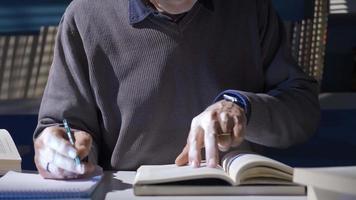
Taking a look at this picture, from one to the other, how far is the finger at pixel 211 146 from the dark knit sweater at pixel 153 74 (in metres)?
0.32

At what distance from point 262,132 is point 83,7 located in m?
0.49

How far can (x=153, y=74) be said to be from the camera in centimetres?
135

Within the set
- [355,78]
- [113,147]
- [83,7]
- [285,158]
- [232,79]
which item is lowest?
[285,158]

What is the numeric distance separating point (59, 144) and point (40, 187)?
0.38ft

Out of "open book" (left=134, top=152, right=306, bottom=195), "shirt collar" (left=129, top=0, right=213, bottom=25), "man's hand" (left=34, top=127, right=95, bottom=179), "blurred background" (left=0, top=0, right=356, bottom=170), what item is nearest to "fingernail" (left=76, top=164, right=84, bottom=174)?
"man's hand" (left=34, top=127, right=95, bottom=179)

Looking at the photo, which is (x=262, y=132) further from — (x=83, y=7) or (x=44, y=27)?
(x=44, y=27)

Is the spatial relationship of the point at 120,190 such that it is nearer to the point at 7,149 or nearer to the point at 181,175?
the point at 181,175

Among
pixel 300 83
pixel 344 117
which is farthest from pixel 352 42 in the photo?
pixel 300 83

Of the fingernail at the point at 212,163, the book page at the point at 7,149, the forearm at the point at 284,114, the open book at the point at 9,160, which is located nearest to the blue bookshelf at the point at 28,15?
the book page at the point at 7,149

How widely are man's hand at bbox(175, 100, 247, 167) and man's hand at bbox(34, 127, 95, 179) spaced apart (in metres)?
0.18

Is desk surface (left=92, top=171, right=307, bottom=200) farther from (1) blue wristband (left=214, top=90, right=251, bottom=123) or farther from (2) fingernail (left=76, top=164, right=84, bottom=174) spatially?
(1) blue wristband (left=214, top=90, right=251, bottom=123)

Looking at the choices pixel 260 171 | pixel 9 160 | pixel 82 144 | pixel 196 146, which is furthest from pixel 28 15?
pixel 260 171

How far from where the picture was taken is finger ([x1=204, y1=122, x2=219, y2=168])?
101cm

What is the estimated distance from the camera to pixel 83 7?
1.38 m
